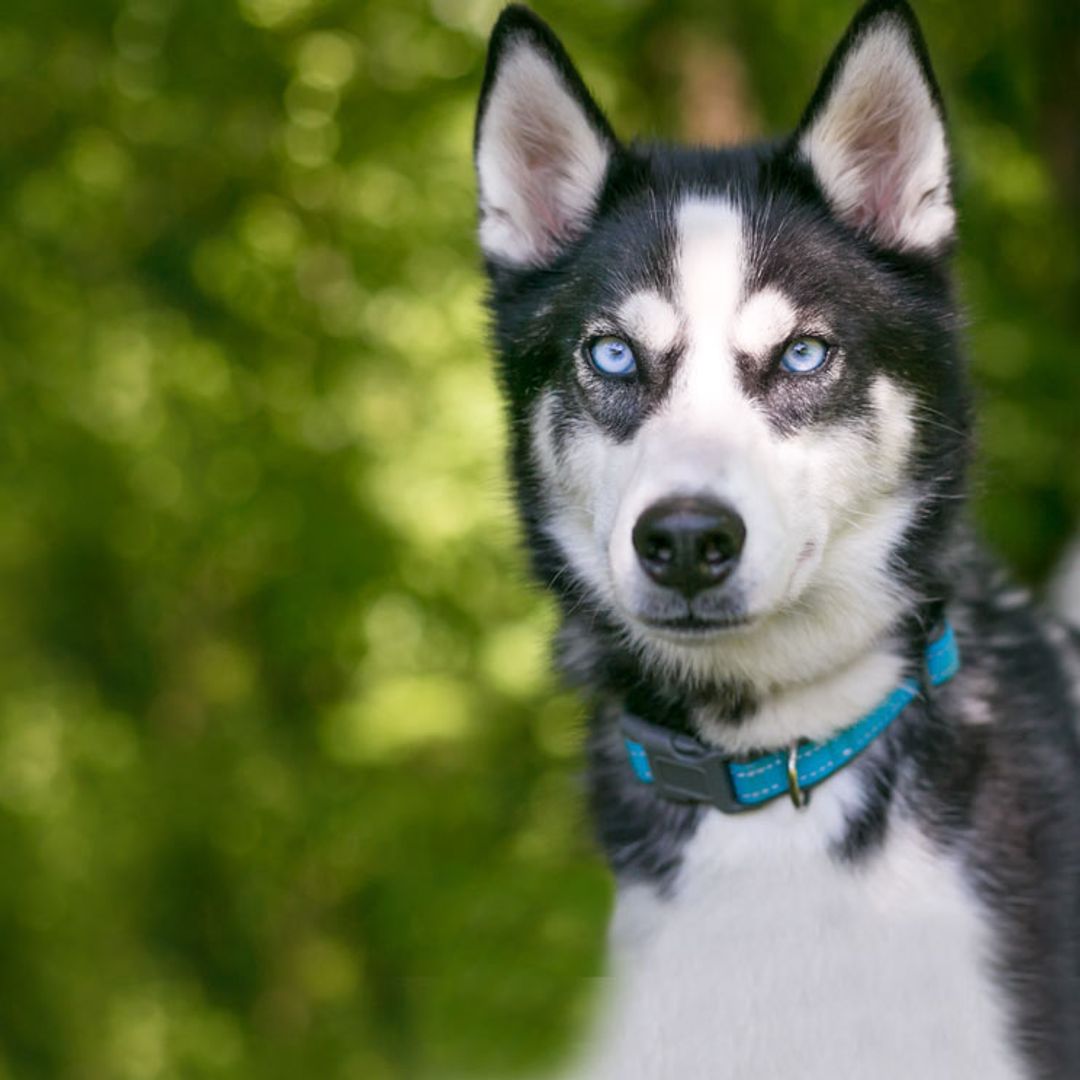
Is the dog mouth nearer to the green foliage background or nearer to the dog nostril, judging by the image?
the dog nostril

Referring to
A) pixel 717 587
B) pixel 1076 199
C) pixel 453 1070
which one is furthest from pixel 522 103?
pixel 1076 199

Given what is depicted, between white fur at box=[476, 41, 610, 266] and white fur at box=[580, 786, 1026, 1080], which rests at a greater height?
white fur at box=[476, 41, 610, 266]

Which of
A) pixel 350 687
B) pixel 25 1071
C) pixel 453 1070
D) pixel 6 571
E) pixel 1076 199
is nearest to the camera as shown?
pixel 453 1070

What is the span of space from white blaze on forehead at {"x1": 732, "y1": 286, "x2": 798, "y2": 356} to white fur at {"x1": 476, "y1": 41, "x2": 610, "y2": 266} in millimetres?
557

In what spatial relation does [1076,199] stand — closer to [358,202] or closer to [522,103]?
[358,202]

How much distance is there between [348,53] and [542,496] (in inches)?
163

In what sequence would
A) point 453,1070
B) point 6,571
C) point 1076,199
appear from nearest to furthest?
point 453,1070 → point 1076,199 → point 6,571

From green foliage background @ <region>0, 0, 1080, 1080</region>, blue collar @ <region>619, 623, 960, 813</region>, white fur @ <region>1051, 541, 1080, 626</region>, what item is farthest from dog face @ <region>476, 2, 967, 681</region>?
green foliage background @ <region>0, 0, 1080, 1080</region>

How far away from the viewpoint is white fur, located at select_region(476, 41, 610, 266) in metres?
3.15

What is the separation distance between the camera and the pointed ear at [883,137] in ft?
9.48

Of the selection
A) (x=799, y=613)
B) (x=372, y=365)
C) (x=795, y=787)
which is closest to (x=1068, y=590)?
(x=799, y=613)

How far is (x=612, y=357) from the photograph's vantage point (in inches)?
116

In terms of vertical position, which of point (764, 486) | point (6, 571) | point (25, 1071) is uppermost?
point (764, 486)

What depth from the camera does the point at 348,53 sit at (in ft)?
22.1
